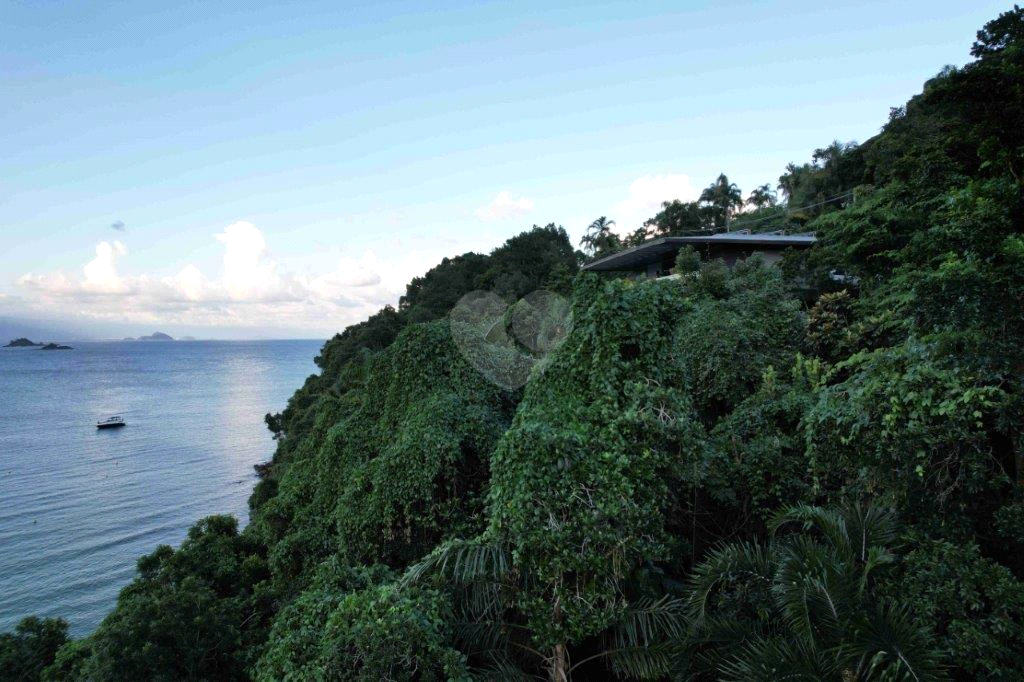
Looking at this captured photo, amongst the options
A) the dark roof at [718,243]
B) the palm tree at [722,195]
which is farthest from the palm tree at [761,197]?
the dark roof at [718,243]

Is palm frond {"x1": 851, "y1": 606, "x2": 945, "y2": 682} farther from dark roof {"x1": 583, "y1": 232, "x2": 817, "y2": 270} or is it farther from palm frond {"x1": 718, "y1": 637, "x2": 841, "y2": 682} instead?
dark roof {"x1": 583, "y1": 232, "x2": 817, "y2": 270}

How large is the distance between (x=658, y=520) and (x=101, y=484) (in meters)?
38.5

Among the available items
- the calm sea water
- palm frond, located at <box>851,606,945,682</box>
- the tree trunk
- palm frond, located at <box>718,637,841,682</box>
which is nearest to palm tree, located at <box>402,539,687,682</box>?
the tree trunk

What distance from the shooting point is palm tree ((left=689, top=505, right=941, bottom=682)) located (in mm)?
4887

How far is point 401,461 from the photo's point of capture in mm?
8773

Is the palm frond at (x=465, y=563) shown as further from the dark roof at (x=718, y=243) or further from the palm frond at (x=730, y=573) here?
the dark roof at (x=718, y=243)

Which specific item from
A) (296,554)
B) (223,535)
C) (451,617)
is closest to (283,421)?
(223,535)

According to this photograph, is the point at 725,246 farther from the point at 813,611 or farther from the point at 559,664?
the point at 559,664

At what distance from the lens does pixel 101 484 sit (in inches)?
1368

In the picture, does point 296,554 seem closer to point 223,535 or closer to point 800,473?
point 223,535

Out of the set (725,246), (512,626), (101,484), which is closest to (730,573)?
(512,626)

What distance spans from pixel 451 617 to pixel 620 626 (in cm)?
194

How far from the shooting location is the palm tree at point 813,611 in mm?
4887

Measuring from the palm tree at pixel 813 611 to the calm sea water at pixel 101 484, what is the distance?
67.1 feet
